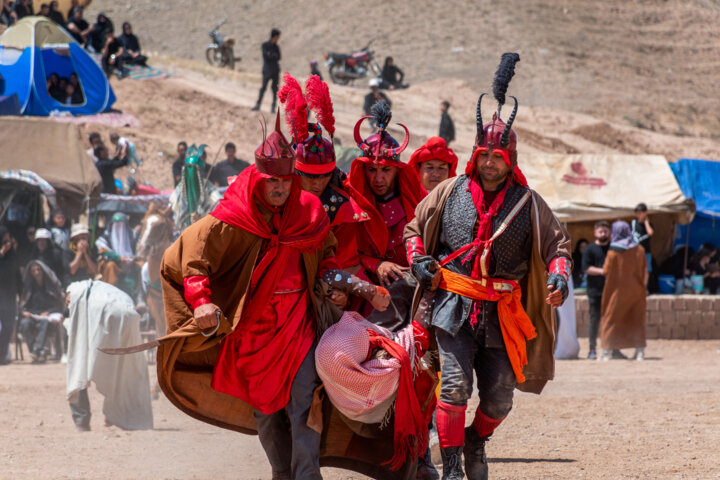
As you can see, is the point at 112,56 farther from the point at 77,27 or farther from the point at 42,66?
the point at 42,66

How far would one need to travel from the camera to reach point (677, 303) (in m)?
15.8

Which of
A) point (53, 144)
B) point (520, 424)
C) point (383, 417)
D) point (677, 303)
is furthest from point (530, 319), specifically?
point (53, 144)

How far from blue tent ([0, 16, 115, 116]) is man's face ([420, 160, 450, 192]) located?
58.2 feet

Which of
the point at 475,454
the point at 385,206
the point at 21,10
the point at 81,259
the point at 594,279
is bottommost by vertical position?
the point at 594,279

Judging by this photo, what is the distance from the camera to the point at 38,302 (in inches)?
531

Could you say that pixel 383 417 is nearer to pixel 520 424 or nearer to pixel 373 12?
pixel 520 424

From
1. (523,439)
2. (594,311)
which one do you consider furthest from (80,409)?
(594,311)

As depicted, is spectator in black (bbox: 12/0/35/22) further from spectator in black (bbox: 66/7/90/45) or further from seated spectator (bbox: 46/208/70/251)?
seated spectator (bbox: 46/208/70/251)

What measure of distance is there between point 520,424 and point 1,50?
1784 cm

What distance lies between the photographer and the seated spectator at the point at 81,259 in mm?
13664

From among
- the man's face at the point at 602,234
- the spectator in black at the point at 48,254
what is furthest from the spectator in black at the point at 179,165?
the man's face at the point at 602,234

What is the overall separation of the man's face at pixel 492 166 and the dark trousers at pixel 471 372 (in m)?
0.77

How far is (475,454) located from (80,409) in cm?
412

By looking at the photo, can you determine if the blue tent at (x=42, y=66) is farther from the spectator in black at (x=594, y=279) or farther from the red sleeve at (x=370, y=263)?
the red sleeve at (x=370, y=263)
